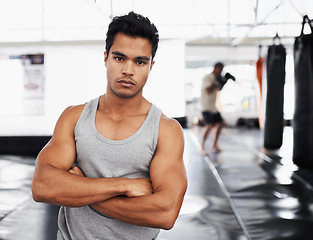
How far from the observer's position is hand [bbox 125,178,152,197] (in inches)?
38.9

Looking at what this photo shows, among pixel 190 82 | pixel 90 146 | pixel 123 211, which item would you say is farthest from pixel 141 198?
pixel 190 82

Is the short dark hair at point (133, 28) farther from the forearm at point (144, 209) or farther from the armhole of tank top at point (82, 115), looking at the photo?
the forearm at point (144, 209)

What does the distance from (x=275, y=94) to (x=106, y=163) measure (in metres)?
2.76

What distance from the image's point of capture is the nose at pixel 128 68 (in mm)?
999

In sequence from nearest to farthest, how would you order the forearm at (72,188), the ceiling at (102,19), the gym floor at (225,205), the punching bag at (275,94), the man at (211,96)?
the forearm at (72,188), the gym floor at (225,205), the punching bag at (275,94), the man at (211,96), the ceiling at (102,19)

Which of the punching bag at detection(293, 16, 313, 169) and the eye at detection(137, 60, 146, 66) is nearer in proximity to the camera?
the eye at detection(137, 60, 146, 66)

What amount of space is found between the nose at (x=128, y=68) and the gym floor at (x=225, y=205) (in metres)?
1.55

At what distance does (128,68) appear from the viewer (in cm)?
100

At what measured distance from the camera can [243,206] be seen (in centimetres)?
280

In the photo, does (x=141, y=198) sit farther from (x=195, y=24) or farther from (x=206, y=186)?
(x=195, y=24)

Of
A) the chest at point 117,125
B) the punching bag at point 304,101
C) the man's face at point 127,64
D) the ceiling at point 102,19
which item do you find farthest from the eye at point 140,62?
the ceiling at point 102,19

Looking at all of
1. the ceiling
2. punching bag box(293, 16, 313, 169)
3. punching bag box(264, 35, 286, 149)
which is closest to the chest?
punching bag box(293, 16, 313, 169)

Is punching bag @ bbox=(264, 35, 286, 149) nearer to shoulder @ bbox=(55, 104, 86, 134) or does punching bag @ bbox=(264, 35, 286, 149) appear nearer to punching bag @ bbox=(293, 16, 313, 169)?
punching bag @ bbox=(293, 16, 313, 169)

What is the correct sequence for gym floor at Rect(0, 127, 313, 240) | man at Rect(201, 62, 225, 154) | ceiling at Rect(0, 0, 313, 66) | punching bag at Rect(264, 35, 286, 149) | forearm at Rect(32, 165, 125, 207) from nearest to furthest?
forearm at Rect(32, 165, 125, 207)
gym floor at Rect(0, 127, 313, 240)
punching bag at Rect(264, 35, 286, 149)
man at Rect(201, 62, 225, 154)
ceiling at Rect(0, 0, 313, 66)
